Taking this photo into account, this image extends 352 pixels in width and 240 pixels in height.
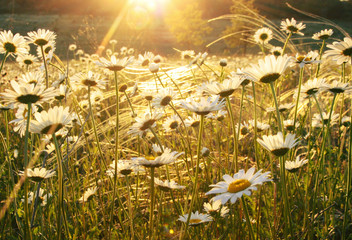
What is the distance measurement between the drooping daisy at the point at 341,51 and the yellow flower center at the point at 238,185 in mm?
868

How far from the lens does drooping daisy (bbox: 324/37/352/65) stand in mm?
1510

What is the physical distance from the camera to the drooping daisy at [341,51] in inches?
59.4

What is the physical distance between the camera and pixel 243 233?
1.54 metres

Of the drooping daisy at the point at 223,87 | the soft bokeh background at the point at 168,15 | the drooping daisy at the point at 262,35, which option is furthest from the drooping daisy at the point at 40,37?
the soft bokeh background at the point at 168,15

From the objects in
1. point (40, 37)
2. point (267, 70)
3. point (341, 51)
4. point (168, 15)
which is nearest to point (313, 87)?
point (341, 51)

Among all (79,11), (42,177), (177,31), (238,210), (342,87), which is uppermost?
(79,11)

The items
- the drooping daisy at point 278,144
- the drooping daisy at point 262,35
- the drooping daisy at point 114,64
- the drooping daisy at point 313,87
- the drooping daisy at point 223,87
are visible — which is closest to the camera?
the drooping daisy at point 278,144

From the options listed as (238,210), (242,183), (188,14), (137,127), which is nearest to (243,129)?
Answer: (238,210)

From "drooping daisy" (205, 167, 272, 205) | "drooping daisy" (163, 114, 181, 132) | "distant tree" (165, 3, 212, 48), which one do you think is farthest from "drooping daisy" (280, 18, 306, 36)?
"distant tree" (165, 3, 212, 48)

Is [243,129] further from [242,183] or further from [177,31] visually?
[177,31]

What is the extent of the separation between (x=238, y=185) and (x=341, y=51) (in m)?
0.97

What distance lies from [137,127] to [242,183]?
1.90 ft

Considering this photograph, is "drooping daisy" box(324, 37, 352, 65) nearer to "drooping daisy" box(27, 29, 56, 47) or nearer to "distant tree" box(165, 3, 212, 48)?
"drooping daisy" box(27, 29, 56, 47)

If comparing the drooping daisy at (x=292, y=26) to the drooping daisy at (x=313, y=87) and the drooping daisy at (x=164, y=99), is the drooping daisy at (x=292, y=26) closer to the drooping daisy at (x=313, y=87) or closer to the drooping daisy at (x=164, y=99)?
the drooping daisy at (x=313, y=87)
